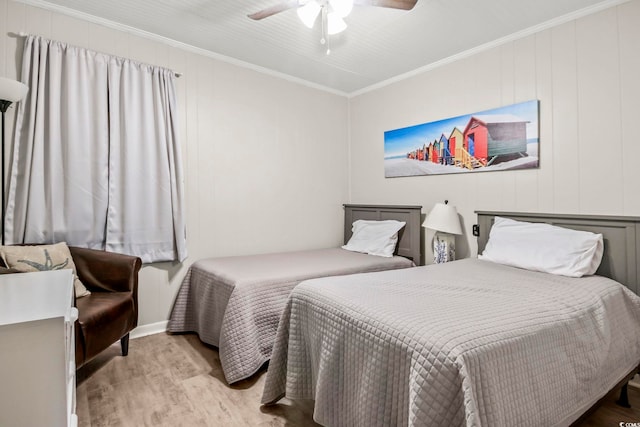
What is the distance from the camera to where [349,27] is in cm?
273

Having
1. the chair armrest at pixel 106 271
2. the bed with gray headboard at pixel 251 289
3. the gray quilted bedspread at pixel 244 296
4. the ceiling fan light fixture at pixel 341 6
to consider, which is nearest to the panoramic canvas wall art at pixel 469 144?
the bed with gray headboard at pixel 251 289

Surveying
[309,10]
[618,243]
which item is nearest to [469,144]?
[618,243]

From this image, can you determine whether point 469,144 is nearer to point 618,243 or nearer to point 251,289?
point 618,243

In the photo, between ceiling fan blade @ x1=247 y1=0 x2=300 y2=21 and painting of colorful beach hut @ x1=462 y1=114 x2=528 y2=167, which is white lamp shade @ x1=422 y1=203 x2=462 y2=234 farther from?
ceiling fan blade @ x1=247 y1=0 x2=300 y2=21

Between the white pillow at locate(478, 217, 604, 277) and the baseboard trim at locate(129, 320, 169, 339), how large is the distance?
267cm

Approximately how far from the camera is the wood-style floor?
5.96 ft

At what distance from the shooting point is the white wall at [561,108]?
2.29 m

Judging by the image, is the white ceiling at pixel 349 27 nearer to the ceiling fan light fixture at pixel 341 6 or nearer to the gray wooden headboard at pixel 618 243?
the ceiling fan light fixture at pixel 341 6

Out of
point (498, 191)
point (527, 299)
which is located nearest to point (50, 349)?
Result: point (527, 299)

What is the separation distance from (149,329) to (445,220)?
8.78ft

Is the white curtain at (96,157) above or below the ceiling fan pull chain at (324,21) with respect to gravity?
below

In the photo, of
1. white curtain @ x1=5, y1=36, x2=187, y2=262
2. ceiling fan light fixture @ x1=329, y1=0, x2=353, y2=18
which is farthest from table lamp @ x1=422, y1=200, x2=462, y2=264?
white curtain @ x1=5, y1=36, x2=187, y2=262

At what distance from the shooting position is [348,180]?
4344 mm

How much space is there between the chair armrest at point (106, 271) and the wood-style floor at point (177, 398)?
1.71 feet
